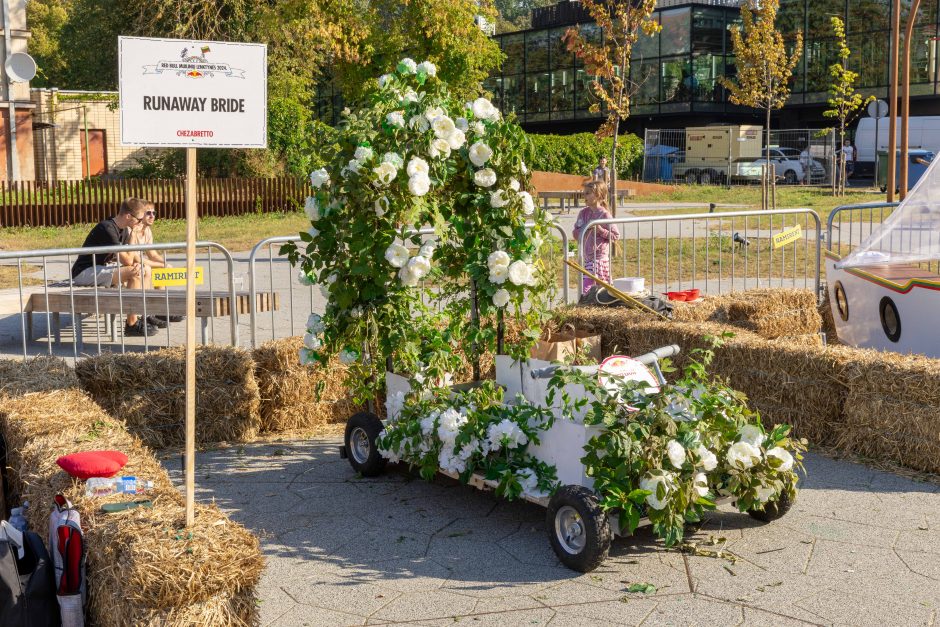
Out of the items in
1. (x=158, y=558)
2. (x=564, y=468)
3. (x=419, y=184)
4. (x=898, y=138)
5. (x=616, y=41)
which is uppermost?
(x=616, y=41)

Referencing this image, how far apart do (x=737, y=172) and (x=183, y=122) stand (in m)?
34.8

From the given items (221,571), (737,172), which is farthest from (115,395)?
(737,172)

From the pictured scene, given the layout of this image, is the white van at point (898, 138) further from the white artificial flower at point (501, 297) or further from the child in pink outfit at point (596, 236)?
the white artificial flower at point (501, 297)

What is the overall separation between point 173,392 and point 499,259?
252 centimetres

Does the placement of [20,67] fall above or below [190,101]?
above

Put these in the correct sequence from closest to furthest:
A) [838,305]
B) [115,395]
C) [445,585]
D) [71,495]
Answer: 1. [71,495]
2. [445,585]
3. [115,395]
4. [838,305]

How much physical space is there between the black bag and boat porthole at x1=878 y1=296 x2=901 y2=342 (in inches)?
264

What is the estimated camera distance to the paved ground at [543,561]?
4336mm

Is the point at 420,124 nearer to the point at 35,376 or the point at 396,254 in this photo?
the point at 396,254

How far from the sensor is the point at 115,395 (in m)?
6.71

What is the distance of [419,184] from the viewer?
557 centimetres

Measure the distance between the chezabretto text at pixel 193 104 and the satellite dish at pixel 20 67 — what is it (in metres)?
28.1

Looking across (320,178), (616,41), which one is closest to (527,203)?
(320,178)

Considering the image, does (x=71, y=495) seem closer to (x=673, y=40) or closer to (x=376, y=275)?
(x=376, y=275)
